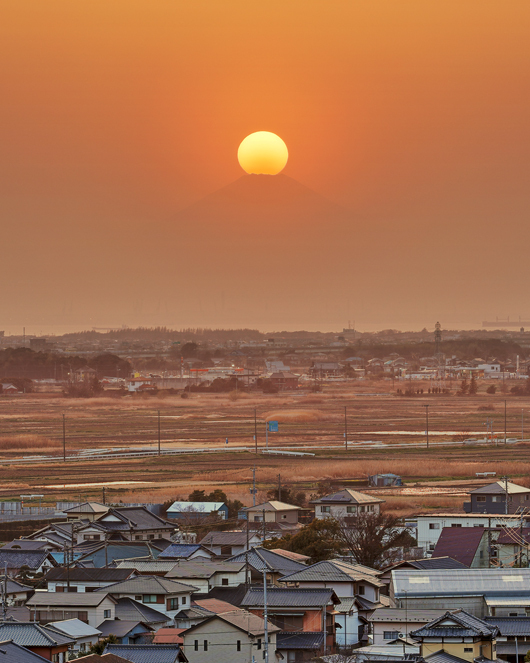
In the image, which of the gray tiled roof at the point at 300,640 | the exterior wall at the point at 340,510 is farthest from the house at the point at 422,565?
the exterior wall at the point at 340,510

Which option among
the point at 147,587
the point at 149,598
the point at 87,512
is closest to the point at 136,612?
the point at 149,598

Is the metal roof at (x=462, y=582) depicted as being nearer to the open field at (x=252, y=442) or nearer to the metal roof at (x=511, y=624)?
the metal roof at (x=511, y=624)

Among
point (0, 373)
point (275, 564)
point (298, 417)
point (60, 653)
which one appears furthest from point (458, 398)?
point (60, 653)

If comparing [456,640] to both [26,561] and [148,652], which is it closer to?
[148,652]

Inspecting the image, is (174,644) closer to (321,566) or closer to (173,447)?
(321,566)

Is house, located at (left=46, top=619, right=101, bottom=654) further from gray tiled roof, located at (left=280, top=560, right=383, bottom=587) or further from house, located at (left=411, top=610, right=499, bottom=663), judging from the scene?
house, located at (left=411, top=610, right=499, bottom=663)

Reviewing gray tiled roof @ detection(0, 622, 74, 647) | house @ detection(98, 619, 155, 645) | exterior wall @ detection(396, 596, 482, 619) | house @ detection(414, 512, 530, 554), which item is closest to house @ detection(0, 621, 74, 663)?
gray tiled roof @ detection(0, 622, 74, 647)
